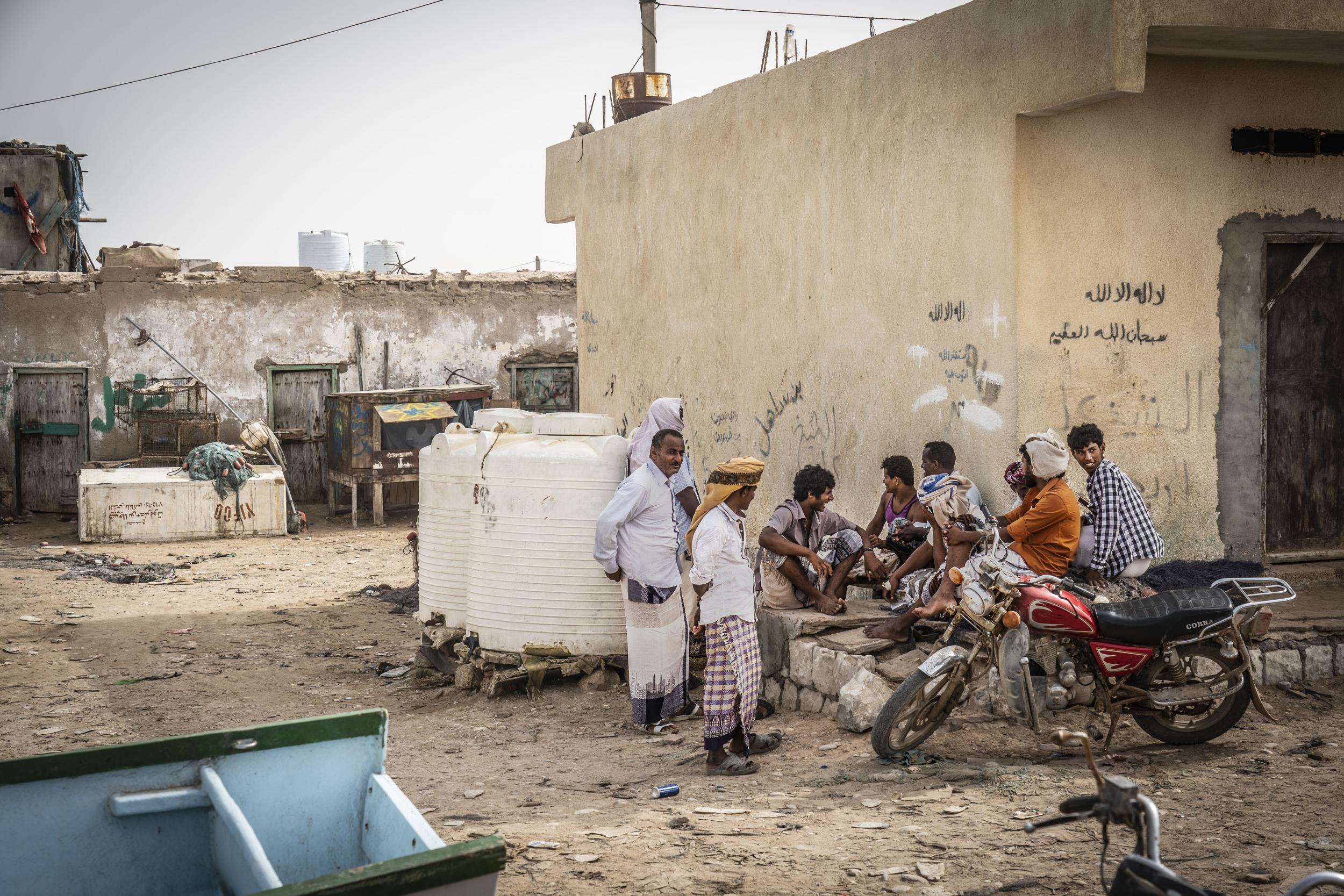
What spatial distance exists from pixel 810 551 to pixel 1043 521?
1.25m

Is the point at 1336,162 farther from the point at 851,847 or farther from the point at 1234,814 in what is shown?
the point at 851,847

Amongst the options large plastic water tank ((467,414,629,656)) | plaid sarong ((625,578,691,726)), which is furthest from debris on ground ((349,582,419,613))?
plaid sarong ((625,578,691,726))

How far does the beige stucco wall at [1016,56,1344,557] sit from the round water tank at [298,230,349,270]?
30321 mm

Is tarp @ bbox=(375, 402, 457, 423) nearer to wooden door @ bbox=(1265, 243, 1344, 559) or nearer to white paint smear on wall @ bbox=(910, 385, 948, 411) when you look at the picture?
white paint smear on wall @ bbox=(910, 385, 948, 411)

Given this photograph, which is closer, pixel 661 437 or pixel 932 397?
pixel 661 437

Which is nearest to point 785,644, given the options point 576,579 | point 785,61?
point 576,579

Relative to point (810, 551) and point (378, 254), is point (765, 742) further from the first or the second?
point (378, 254)

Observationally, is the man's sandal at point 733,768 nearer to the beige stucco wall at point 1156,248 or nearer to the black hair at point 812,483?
the black hair at point 812,483

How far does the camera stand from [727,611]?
512 cm

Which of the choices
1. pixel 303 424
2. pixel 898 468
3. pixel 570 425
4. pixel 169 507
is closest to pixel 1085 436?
pixel 898 468

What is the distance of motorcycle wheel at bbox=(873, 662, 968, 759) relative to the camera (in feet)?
15.8

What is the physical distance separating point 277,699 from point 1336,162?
7254 millimetres

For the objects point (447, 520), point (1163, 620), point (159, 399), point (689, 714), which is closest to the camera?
point (1163, 620)

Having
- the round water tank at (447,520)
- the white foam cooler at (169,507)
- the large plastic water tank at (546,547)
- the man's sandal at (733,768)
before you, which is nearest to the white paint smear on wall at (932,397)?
the large plastic water tank at (546,547)
